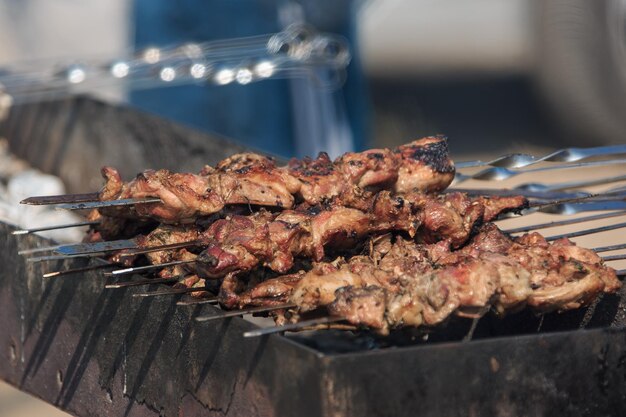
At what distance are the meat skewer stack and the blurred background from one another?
5.68 m

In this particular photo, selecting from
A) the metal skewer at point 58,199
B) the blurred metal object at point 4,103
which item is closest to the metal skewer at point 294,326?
the metal skewer at point 58,199

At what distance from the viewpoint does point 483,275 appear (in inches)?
118

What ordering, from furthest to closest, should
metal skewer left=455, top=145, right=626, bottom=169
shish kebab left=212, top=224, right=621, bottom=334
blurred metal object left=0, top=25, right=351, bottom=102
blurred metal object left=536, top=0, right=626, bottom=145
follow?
1. blurred metal object left=536, top=0, right=626, bottom=145
2. blurred metal object left=0, top=25, right=351, bottom=102
3. metal skewer left=455, top=145, right=626, bottom=169
4. shish kebab left=212, top=224, right=621, bottom=334

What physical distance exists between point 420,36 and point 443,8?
15.5 inches

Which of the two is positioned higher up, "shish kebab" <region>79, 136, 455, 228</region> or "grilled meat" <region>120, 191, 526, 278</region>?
"shish kebab" <region>79, 136, 455, 228</region>

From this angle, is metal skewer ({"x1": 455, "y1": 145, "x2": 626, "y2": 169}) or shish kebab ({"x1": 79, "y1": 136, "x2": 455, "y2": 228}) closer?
shish kebab ({"x1": 79, "y1": 136, "x2": 455, "y2": 228})

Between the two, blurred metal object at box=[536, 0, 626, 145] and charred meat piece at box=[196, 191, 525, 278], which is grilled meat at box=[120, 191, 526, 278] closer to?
charred meat piece at box=[196, 191, 525, 278]

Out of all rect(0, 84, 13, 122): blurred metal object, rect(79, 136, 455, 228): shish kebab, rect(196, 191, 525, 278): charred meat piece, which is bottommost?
rect(196, 191, 525, 278): charred meat piece

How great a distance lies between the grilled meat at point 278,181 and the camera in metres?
3.26

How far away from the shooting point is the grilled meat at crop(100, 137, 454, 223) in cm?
326

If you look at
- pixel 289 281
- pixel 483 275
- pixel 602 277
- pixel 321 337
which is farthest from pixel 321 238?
pixel 321 337

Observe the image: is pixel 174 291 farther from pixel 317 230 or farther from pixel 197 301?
pixel 317 230

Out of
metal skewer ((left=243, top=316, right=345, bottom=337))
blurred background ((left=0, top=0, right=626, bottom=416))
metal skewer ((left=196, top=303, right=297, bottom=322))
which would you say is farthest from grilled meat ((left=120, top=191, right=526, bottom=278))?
blurred background ((left=0, top=0, right=626, bottom=416))

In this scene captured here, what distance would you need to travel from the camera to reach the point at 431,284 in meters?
2.94
